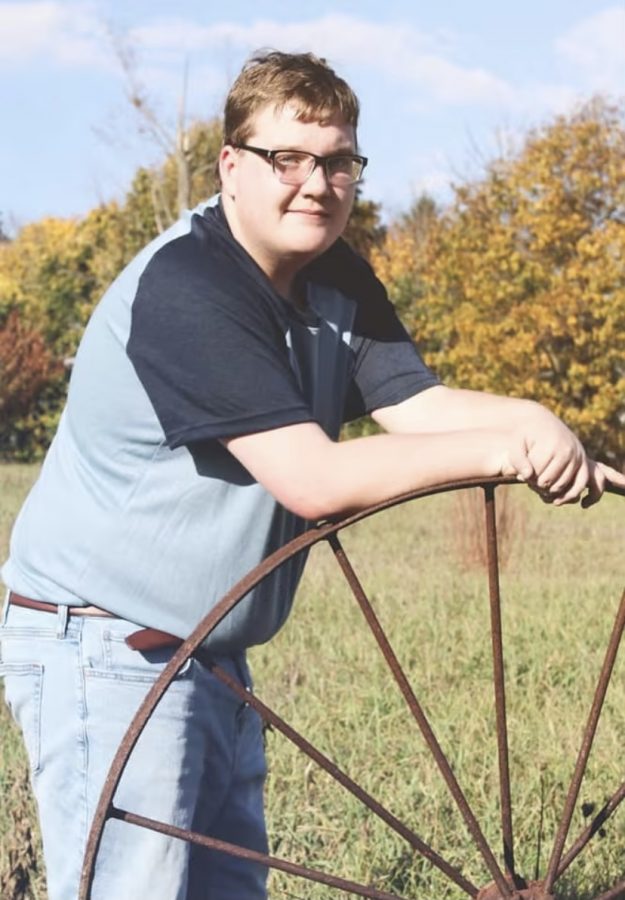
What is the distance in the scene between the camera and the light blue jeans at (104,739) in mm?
2193

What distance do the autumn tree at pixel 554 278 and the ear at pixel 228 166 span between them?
15373 mm

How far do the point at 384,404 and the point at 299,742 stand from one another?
64 centimetres

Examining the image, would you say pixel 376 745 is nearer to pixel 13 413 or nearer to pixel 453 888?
pixel 453 888

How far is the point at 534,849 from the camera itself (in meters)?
3.58

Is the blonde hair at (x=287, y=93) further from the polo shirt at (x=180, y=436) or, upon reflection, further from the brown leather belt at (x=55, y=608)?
the brown leather belt at (x=55, y=608)

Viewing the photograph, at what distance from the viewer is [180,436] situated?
203 cm

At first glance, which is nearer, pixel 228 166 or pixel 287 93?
pixel 287 93

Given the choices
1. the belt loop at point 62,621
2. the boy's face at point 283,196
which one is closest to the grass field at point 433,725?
the belt loop at point 62,621

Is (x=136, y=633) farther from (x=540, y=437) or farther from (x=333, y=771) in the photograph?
(x=540, y=437)

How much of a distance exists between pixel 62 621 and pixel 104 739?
0.18 metres

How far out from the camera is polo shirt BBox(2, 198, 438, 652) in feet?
6.60

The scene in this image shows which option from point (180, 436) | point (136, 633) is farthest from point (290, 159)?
point (136, 633)

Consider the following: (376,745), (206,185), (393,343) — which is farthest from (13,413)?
(393,343)

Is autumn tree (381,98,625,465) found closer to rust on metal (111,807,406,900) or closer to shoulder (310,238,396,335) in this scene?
shoulder (310,238,396,335)
